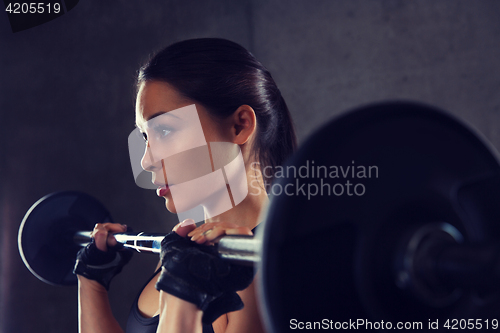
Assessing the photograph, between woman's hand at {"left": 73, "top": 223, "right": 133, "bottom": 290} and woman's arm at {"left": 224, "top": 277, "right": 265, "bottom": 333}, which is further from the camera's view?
woman's hand at {"left": 73, "top": 223, "right": 133, "bottom": 290}

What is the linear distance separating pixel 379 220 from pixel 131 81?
71.2 inches

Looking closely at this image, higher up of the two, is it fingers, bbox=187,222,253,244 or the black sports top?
fingers, bbox=187,222,253,244

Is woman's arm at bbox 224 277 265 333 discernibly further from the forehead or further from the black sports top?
the forehead

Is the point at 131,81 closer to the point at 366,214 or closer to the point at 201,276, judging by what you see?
the point at 201,276

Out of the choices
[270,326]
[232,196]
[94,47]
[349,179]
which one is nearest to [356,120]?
[349,179]

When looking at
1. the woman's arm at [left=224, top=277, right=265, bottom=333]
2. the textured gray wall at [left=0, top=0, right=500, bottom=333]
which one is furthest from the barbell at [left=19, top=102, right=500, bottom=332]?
the textured gray wall at [left=0, top=0, right=500, bottom=333]

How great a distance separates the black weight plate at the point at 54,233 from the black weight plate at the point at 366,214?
1108 millimetres

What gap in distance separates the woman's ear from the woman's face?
0.04m

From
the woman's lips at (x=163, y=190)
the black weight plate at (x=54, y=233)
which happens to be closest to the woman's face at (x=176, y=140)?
the woman's lips at (x=163, y=190)

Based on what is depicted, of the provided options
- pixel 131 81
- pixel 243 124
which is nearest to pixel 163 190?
pixel 243 124

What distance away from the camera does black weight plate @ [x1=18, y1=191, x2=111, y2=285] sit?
4.12 ft

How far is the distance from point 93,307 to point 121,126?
1.04 m

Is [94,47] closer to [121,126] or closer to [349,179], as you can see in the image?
[121,126]

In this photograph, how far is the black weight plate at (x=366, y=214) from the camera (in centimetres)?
35
